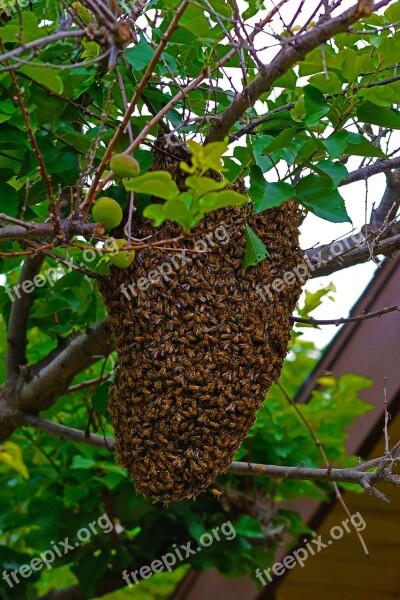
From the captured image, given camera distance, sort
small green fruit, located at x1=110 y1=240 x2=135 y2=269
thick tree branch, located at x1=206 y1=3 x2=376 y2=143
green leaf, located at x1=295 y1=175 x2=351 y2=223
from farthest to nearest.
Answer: green leaf, located at x1=295 y1=175 x2=351 y2=223, small green fruit, located at x1=110 y1=240 x2=135 y2=269, thick tree branch, located at x1=206 y1=3 x2=376 y2=143

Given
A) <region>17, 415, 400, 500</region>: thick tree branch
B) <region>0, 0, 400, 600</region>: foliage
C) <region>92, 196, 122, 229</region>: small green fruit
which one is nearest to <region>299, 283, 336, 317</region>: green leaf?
<region>0, 0, 400, 600</region>: foliage

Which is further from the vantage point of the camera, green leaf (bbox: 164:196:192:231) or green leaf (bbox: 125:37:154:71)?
green leaf (bbox: 125:37:154:71)

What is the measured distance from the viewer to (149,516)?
2.26 metres

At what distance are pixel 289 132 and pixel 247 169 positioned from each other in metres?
0.17

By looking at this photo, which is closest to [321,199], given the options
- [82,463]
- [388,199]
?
[388,199]

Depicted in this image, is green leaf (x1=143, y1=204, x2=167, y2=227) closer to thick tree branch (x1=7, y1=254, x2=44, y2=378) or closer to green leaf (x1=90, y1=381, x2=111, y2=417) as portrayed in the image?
green leaf (x1=90, y1=381, x2=111, y2=417)

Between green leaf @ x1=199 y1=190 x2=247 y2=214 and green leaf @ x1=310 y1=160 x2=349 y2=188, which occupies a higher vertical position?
green leaf @ x1=310 y1=160 x2=349 y2=188

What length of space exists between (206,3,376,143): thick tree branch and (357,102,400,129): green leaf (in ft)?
0.54

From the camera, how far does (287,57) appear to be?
92 cm

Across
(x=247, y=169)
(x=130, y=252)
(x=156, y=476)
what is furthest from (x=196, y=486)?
(x=247, y=169)

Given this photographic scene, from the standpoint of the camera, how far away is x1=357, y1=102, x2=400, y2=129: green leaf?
1.10m

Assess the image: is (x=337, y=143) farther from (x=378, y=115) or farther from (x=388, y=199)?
(x=388, y=199)

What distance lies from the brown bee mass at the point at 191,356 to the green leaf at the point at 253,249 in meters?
0.02

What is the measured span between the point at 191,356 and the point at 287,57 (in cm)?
44
